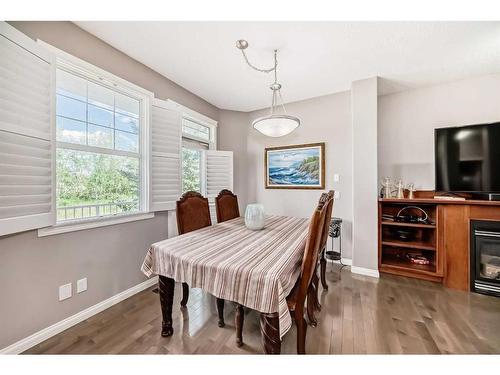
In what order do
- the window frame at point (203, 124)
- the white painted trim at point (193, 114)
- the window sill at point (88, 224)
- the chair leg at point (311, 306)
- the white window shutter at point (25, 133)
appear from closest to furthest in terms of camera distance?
the white window shutter at point (25, 133), the window sill at point (88, 224), the chair leg at point (311, 306), the white painted trim at point (193, 114), the window frame at point (203, 124)

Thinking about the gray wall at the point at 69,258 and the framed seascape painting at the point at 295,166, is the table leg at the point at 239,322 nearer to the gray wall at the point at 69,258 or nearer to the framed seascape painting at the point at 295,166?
the gray wall at the point at 69,258

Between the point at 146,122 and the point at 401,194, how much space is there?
3.41m

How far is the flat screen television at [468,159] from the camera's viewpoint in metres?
2.30

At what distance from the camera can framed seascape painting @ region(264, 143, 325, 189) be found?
10.8 feet

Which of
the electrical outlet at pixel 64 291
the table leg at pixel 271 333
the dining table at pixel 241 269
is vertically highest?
the dining table at pixel 241 269

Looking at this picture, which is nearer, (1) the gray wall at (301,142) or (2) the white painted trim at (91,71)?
(2) the white painted trim at (91,71)

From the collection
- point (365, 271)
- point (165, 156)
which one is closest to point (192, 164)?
point (165, 156)

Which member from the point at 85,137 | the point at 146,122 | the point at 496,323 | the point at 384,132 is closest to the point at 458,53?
the point at 384,132

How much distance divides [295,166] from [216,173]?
135 centimetres

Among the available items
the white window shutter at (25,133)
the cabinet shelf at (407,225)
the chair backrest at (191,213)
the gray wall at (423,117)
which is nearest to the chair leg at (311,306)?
the chair backrest at (191,213)

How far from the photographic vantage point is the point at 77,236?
1789 millimetres

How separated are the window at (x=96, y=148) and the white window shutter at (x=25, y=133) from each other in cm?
20

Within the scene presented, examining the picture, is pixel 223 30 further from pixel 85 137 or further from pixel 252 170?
pixel 252 170
